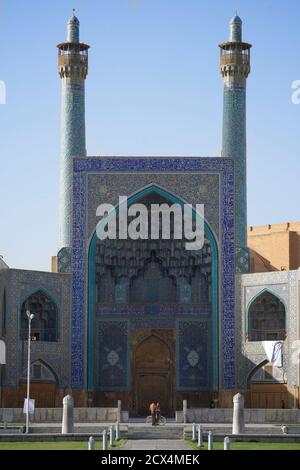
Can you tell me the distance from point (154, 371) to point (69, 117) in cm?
751

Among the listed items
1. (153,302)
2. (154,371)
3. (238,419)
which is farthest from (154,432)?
(153,302)

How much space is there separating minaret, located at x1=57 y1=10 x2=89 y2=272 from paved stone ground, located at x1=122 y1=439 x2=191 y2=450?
1057cm

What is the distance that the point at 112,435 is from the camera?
26.6 m

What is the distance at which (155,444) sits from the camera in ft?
87.8

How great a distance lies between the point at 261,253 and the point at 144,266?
10.6 metres

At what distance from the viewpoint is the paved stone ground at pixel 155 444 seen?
2527cm

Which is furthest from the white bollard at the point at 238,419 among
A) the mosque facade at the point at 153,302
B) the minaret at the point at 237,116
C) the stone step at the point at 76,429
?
the minaret at the point at 237,116

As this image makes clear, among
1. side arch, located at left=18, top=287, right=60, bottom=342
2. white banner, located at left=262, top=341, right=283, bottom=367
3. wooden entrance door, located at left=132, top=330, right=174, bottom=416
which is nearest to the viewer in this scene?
white banner, located at left=262, top=341, right=283, bottom=367

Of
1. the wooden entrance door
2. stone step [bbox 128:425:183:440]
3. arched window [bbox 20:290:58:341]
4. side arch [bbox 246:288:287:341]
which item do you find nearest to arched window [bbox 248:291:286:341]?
side arch [bbox 246:288:287:341]

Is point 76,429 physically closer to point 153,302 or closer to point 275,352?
point 275,352

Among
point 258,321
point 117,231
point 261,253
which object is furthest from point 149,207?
point 261,253

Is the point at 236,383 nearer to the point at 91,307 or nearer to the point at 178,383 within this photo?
the point at 178,383

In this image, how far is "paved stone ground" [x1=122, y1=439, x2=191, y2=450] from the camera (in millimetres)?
25266

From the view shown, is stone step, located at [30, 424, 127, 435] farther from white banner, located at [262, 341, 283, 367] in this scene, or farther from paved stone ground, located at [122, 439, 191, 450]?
white banner, located at [262, 341, 283, 367]
